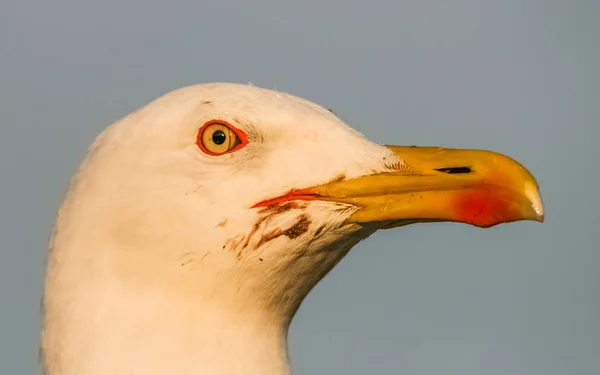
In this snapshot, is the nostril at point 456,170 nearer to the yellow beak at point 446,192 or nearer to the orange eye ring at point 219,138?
the yellow beak at point 446,192

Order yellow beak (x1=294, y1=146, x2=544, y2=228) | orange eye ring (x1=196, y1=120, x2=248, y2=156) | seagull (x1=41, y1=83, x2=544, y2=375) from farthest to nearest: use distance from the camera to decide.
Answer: orange eye ring (x1=196, y1=120, x2=248, y2=156) → seagull (x1=41, y1=83, x2=544, y2=375) → yellow beak (x1=294, y1=146, x2=544, y2=228)

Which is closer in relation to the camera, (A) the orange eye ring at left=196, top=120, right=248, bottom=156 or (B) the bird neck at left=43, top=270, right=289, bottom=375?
(B) the bird neck at left=43, top=270, right=289, bottom=375

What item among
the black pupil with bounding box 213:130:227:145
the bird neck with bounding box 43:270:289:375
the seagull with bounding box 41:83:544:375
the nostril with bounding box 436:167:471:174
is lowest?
the bird neck with bounding box 43:270:289:375

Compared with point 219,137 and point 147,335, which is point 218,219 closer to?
point 219,137

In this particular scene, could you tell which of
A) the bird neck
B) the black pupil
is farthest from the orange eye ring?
the bird neck

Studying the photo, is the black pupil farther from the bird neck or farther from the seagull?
the bird neck

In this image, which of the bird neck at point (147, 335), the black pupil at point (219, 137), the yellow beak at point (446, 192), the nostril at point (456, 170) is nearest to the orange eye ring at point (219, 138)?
the black pupil at point (219, 137)

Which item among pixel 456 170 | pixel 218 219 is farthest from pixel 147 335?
pixel 456 170

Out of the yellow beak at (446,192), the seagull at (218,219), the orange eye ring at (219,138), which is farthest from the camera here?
the orange eye ring at (219,138)
